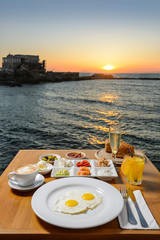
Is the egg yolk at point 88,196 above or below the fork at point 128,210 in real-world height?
above

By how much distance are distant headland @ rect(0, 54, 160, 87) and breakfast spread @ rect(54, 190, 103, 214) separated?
61447mm

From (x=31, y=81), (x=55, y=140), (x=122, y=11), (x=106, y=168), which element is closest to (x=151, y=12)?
(x=122, y=11)

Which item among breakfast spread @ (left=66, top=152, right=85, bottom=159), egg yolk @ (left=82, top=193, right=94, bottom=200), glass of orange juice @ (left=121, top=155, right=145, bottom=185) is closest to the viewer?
egg yolk @ (left=82, top=193, right=94, bottom=200)

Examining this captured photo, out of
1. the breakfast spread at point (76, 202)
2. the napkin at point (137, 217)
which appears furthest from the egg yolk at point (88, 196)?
the napkin at point (137, 217)

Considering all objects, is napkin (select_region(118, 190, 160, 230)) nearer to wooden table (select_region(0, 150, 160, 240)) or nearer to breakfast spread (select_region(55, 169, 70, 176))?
wooden table (select_region(0, 150, 160, 240))

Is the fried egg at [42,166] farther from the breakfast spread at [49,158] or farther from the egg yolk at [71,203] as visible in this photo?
the egg yolk at [71,203]

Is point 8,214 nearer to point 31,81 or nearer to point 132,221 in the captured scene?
point 132,221

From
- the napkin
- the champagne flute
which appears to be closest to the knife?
the napkin

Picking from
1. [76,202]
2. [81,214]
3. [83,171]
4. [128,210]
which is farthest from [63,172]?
[128,210]

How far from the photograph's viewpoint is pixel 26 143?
40.9 ft

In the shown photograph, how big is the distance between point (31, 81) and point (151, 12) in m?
49.7

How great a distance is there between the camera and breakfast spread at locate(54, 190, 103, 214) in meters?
1.31

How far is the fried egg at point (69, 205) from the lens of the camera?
1298mm

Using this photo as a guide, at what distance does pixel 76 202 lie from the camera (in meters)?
1.38
